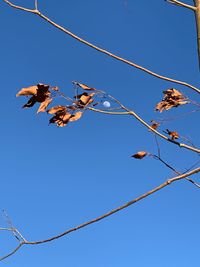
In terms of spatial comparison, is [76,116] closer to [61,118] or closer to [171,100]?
[61,118]

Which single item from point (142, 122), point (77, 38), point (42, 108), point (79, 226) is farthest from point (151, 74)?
point (79, 226)

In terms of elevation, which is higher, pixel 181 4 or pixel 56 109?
pixel 181 4

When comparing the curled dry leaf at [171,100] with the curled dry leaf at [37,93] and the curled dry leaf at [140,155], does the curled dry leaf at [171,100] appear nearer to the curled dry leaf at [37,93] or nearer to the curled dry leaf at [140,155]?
the curled dry leaf at [140,155]

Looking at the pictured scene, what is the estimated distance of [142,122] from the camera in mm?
3434

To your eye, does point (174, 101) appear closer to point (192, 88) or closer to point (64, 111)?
point (192, 88)

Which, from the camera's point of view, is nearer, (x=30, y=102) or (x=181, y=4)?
(x=30, y=102)

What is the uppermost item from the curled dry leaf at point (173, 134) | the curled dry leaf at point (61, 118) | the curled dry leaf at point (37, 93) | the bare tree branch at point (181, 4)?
the bare tree branch at point (181, 4)

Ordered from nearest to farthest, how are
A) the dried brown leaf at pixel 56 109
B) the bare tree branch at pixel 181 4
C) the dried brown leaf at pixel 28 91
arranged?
the dried brown leaf at pixel 28 91
the dried brown leaf at pixel 56 109
the bare tree branch at pixel 181 4

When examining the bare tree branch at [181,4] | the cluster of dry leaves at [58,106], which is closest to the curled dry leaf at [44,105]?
the cluster of dry leaves at [58,106]

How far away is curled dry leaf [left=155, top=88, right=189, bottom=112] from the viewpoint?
4.04m

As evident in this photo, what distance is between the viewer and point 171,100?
4.07m

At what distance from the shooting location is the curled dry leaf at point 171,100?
404 centimetres

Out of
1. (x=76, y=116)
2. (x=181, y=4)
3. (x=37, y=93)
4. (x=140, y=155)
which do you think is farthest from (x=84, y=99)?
(x=181, y=4)

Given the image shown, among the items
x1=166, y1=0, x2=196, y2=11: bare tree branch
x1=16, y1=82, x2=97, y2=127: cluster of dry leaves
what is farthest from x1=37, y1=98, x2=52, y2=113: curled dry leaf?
x1=166, y1=0, x2=196, y2=11: bare tree branch
